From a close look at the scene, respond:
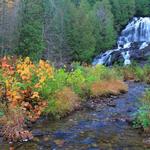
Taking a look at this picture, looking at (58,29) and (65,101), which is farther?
(58,29)

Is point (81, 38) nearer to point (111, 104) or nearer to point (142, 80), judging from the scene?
point (142, 80)

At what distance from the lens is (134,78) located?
2983 centimetres

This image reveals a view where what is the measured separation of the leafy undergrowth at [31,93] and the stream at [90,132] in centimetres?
46

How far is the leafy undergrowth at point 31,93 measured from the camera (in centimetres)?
1174

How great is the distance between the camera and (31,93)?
13.9m

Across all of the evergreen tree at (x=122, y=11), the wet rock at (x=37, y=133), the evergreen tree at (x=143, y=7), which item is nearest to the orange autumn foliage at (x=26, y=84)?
the wet rock at (x=37, y=133)

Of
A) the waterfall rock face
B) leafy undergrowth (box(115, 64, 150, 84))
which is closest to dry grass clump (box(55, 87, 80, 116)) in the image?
leafy undergrowth (box(115, 64, 150, 84))

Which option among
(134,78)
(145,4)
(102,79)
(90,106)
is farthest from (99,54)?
(90,106)

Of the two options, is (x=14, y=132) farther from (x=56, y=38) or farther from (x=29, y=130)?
(x=56, y=38)

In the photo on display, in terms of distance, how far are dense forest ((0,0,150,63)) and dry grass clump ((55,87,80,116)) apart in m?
24.7

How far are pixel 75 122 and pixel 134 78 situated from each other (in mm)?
16979

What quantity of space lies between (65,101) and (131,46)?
34163 millimetres

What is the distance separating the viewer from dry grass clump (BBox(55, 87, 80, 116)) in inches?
562

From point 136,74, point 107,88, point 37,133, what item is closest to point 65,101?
point 37,133
